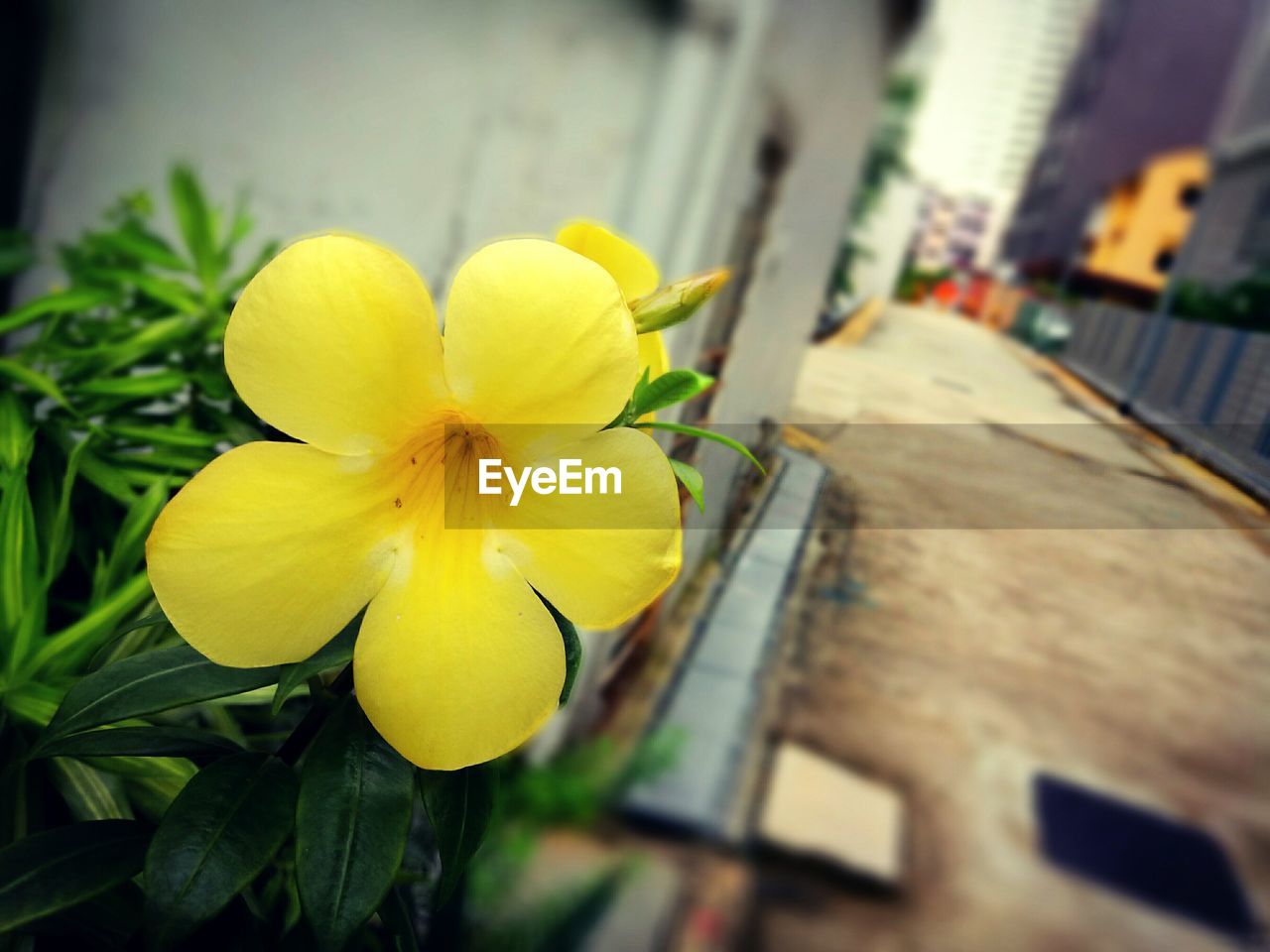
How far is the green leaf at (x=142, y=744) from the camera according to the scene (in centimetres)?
40

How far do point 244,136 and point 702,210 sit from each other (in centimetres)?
118

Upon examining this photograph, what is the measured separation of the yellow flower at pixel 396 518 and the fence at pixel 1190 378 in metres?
0.21

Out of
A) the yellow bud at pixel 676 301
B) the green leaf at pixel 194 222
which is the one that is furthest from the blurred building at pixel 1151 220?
the green leaf at pixel 194 222

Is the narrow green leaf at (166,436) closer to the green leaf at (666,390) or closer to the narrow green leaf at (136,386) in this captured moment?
the narrow green leaf at (136,386)

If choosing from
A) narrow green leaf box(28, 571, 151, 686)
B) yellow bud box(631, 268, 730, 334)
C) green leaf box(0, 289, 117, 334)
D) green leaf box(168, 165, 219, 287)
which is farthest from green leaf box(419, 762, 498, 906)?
green leaf box(168, 165, 219, 287)

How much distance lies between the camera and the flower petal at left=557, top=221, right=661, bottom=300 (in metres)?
0.38

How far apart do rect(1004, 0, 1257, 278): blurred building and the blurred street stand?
13 centimetres

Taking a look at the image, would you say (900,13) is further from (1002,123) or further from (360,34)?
(360,34)

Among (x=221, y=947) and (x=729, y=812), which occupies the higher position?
(x=729, y=812)

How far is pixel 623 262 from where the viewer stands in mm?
395

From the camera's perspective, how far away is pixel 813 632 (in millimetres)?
404

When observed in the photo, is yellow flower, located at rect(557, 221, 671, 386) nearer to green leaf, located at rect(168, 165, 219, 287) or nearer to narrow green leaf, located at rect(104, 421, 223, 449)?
narrow green leaf, located at rect(104, 421, 223, 449)

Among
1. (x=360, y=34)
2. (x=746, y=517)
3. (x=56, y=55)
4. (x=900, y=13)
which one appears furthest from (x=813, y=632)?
(x=56, y=55)

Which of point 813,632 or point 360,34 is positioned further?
point 360,34
